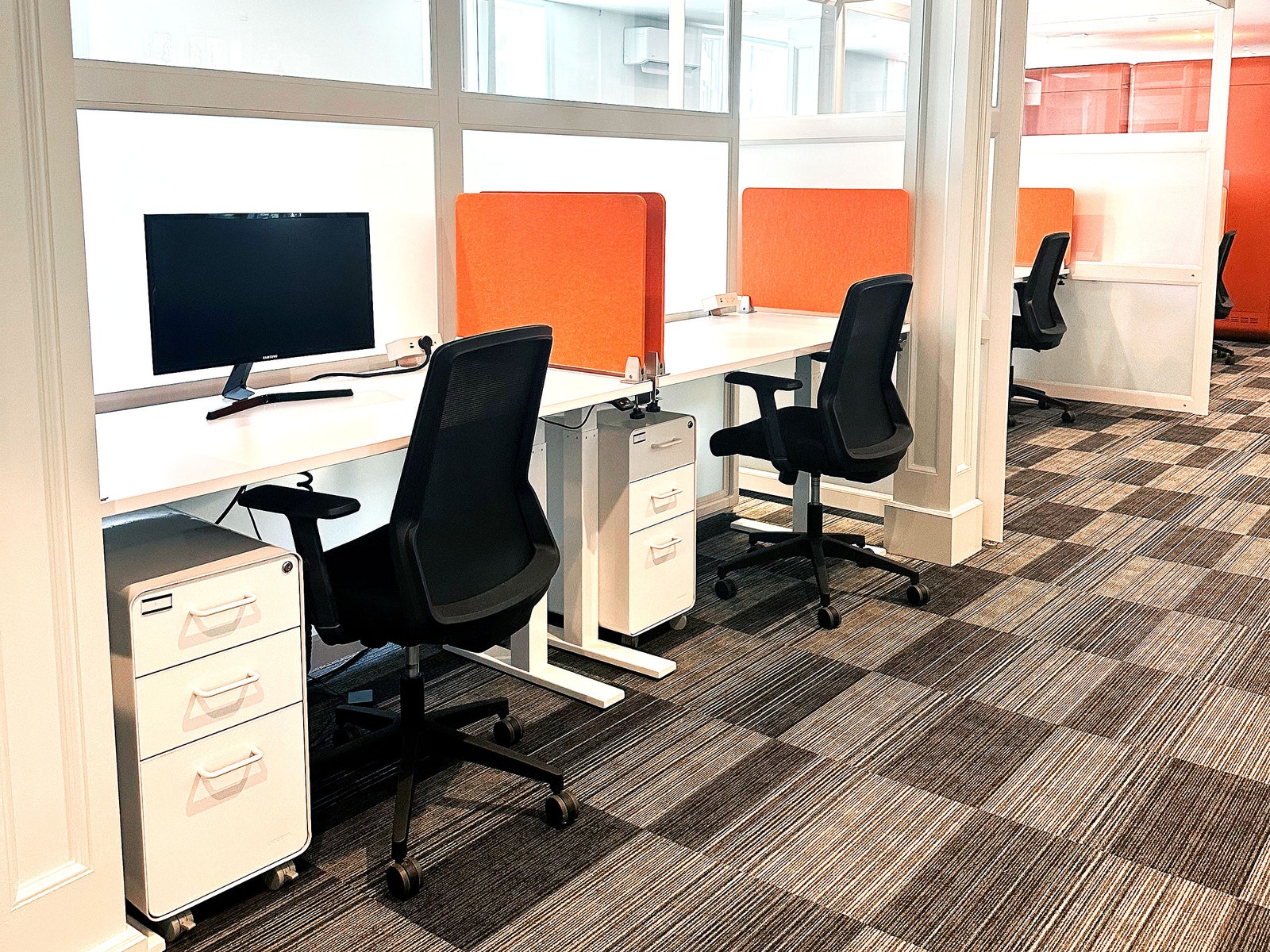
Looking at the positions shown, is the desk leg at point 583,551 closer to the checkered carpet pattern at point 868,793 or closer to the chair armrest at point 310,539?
the checkered carpet pattern at point 868,793

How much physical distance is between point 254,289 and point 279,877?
1.12 m

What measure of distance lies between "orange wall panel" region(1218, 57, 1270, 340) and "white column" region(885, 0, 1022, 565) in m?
5.77

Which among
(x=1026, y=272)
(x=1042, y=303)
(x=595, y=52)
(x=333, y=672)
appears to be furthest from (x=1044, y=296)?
(x=333, y=672)

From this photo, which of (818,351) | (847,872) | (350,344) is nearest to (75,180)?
(350,344)

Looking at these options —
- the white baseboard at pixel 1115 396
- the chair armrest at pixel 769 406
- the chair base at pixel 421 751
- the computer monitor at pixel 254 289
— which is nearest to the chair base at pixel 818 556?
the chair armrest at pixel 769 406

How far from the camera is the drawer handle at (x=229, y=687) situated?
190cm

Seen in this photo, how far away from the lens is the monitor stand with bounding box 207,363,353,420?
243cm

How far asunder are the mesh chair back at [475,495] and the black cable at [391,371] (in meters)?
0.63

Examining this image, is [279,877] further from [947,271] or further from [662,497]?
[947,271]

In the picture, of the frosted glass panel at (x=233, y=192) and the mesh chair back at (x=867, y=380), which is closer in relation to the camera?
the frosted glass panel at (x=233, y=192)

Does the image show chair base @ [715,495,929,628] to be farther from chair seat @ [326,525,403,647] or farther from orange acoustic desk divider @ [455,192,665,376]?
chair seat @ [326,525,403,647]

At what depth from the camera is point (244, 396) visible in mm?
2488

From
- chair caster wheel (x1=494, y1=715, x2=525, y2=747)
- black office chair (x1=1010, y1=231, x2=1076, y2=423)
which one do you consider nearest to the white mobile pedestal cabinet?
chair caster wheel (x1=494, y1=715, x2=525, y2=747)

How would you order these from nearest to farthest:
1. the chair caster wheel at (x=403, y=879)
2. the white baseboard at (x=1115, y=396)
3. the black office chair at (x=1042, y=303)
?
the chair caster wheel at (x=403, y=879) → the black office chair at (x=1042, y=303) → the white baseboard at (x=1115, y=396)
